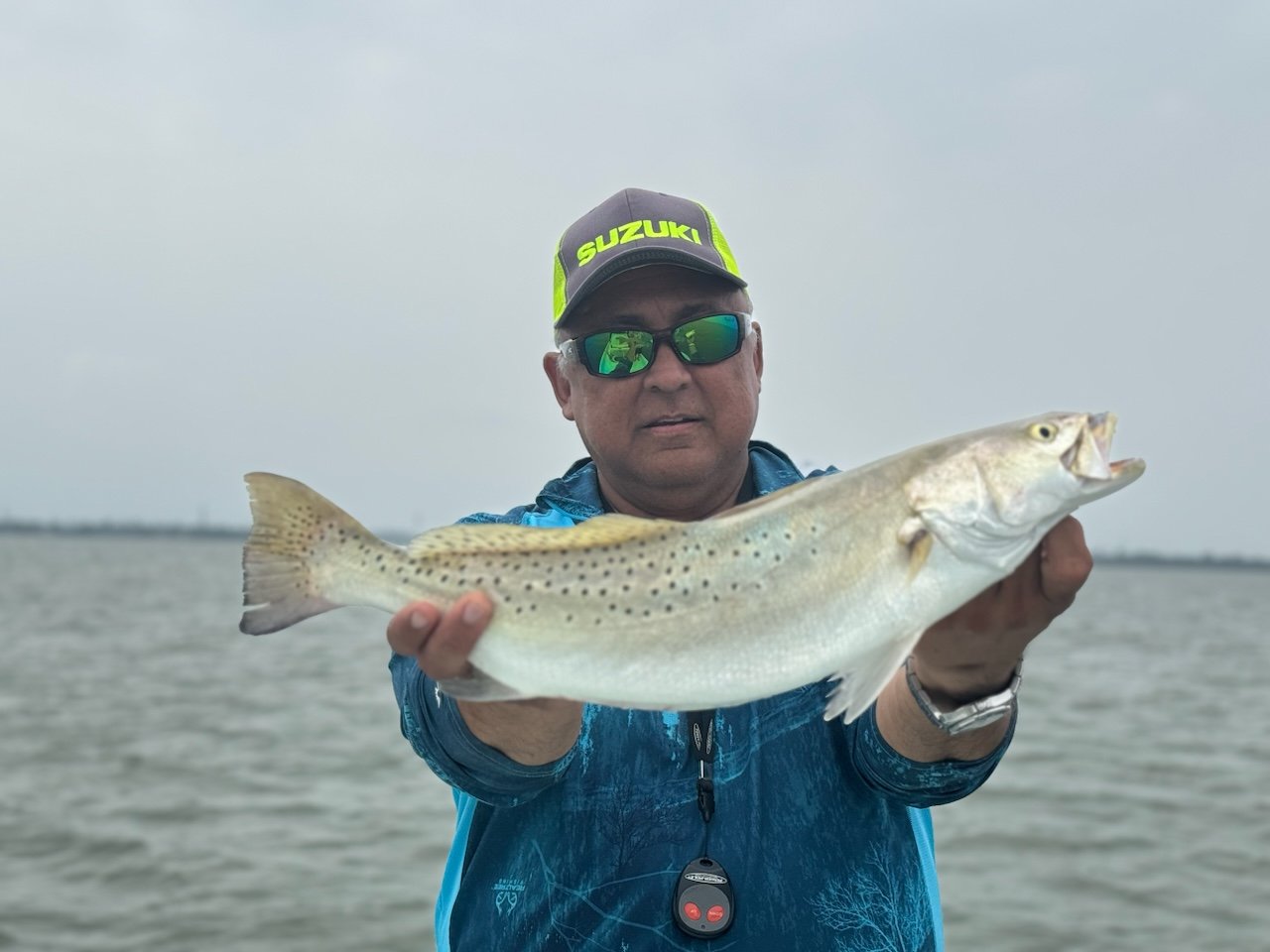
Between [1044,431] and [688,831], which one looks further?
[688,831]

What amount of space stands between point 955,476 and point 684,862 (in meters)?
1.58

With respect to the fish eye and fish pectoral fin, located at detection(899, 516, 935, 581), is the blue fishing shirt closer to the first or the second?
fish pectoral fin, located at detection(899, 516, 935, 581)

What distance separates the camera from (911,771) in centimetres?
339

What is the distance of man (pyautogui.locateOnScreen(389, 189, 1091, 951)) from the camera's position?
320 centimetres

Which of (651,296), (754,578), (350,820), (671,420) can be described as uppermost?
(651,296)

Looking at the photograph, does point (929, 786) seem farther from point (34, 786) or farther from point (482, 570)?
point (34, 786)

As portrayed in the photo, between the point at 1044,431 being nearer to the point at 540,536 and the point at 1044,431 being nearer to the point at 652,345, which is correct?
the point at 540,536

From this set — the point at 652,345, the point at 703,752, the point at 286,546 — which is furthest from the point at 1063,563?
the point at 286,546

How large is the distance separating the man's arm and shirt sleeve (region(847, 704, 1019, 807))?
0.03 meters

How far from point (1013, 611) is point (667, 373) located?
1574 mm

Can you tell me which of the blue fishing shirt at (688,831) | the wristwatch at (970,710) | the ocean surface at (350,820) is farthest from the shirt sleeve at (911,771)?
the ocean surface at (350,820)

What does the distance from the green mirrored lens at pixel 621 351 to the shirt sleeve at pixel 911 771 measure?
149cm

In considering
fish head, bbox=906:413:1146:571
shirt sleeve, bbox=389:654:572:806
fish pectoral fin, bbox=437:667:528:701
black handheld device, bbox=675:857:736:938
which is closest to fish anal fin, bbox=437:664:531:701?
fish pectoral fin, bbox=437:667:528:701

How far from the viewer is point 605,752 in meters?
3.71
